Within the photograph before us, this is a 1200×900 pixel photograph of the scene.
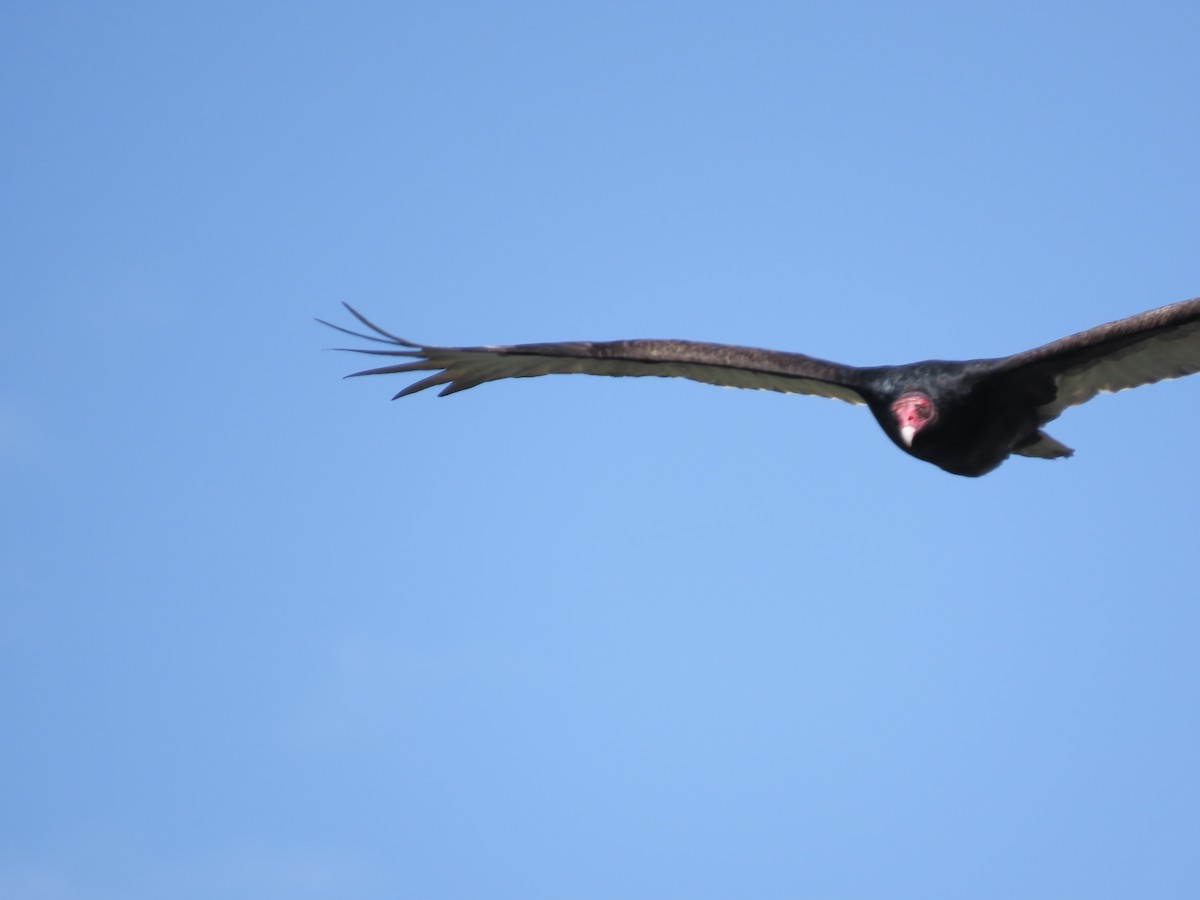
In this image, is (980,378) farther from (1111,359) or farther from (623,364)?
(623,364)

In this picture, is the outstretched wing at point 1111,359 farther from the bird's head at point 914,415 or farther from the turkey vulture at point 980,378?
the bird's head at point 914,415

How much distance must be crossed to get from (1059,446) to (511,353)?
4.35 metres

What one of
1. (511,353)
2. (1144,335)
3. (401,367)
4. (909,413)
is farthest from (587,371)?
(1144,335)

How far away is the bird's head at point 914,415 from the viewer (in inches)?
437

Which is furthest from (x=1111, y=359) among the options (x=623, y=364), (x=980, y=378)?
(x=623, y=364)

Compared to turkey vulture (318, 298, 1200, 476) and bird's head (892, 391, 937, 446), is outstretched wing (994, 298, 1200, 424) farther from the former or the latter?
bird's head (892, 391, 937, 446)

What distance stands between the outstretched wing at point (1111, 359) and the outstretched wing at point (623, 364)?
5.01 ft

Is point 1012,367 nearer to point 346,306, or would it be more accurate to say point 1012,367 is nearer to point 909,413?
point 909,413

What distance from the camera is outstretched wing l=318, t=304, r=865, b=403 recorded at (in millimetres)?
12586

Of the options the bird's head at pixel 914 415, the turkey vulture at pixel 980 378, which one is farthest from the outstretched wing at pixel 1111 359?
the bird's head at pixel 914 415

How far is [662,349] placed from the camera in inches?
505

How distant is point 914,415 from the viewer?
11125mm

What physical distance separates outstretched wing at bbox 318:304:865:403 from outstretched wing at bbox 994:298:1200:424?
1528mm

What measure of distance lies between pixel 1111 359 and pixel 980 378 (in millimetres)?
955
